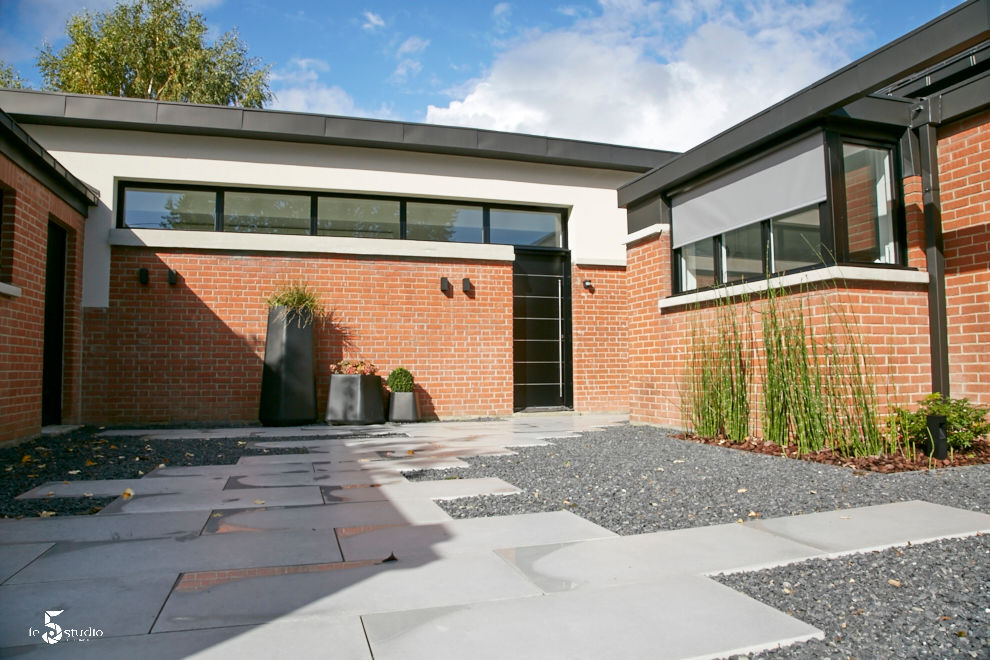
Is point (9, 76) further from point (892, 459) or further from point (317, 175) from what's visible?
point (892, 459)

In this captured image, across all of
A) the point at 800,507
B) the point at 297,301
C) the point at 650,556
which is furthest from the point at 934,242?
the point at 297,301

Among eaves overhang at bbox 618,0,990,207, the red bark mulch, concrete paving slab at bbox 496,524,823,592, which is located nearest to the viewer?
concrete paving slab at bbox 496,524,823,592

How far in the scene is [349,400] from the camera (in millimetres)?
7152

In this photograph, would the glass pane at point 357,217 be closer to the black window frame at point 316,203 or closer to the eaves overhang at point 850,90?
the black window frame at point 316,203

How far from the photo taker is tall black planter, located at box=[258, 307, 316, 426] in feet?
22.8

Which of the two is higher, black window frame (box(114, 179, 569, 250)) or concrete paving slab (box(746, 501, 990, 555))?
black window frame (box(114, 179, 569, 250))

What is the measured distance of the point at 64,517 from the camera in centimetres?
258

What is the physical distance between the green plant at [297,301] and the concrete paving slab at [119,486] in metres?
3.68

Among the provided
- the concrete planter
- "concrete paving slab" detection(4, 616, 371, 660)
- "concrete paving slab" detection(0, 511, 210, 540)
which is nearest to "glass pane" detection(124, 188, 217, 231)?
the concrete planter

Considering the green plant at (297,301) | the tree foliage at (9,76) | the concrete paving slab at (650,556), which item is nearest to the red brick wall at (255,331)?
the green plant at (297,301)

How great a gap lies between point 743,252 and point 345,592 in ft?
15.4

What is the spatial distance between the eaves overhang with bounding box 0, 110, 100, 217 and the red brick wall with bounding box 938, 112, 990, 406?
7.07 m

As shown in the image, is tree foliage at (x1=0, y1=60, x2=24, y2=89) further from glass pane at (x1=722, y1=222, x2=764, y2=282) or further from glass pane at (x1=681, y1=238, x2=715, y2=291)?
glass pane at (x1=722, y1=222, x2=764, y2=282)

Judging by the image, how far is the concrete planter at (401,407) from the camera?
750 centimetres
